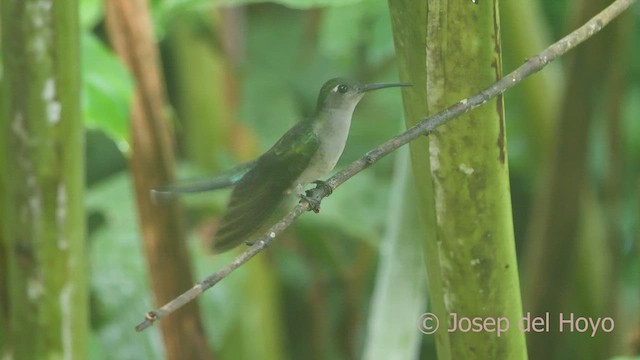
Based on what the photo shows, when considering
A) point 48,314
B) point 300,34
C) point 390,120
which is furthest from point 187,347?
point 300,34

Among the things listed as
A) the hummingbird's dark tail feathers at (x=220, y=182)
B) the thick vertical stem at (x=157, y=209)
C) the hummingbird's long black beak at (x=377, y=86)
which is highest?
the thick vertical stem at (x=157, y=209)

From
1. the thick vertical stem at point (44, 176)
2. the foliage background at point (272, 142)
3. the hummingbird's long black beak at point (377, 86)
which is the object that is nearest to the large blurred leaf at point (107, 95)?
the foliage background at point (272, 142)

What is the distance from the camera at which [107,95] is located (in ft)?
2.13

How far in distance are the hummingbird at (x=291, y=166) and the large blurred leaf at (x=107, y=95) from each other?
0.32 meters

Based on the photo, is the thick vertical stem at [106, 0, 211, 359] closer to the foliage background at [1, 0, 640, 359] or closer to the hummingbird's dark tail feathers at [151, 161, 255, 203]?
the foliage background at [1, 0, 640, 359]

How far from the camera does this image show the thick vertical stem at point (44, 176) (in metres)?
0.37

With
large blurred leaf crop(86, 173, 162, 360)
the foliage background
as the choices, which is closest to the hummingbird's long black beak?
the foliage background

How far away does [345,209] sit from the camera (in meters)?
0.99

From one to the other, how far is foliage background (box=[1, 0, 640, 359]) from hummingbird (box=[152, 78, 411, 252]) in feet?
1.01

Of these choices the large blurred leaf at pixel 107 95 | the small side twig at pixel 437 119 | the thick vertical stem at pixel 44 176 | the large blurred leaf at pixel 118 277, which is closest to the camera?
the small side twig at pixel 437 119

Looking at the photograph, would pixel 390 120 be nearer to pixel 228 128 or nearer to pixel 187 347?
pixel 228 128

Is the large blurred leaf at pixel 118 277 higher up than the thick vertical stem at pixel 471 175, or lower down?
higher up

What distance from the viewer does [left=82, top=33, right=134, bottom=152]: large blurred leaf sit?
63 centimetres

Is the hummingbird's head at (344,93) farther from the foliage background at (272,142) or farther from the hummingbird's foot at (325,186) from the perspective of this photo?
the foliage background at (272,142)
